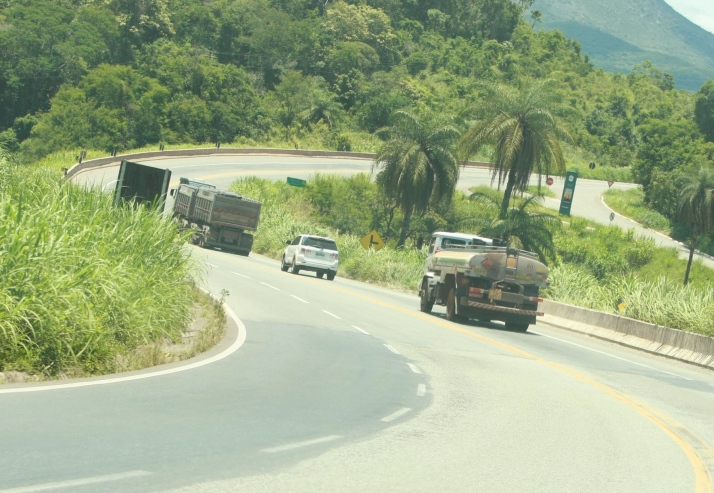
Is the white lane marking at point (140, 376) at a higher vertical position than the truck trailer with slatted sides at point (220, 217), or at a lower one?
lower

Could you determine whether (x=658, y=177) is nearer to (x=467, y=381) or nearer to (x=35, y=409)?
(x=467, y=381)

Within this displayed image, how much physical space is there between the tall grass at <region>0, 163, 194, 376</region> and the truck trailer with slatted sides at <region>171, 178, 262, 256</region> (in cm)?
3012

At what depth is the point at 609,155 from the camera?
114 meters

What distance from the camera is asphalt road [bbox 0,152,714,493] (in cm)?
767

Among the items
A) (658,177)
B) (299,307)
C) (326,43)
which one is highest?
(326,43)

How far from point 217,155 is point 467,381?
70523 mm

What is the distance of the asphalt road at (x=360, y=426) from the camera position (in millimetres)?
7672

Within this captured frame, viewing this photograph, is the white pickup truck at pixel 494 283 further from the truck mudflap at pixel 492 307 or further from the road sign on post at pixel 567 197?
the road sign on post at pixel 567 197

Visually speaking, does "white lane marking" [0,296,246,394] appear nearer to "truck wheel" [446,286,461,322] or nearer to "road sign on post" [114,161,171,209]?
"road sign on post" [114,161,171,209]

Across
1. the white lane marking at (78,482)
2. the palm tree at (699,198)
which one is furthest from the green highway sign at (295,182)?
the white lane marking at (78,482)

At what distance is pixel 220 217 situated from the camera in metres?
46.9

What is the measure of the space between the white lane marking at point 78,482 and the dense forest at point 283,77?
217 feet

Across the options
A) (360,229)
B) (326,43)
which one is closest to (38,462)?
(360,229)

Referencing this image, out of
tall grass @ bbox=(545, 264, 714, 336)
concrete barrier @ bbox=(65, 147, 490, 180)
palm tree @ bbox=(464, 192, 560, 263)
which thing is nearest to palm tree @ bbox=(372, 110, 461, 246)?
palm tree @ bbox=(464, 192, 560, 263)
